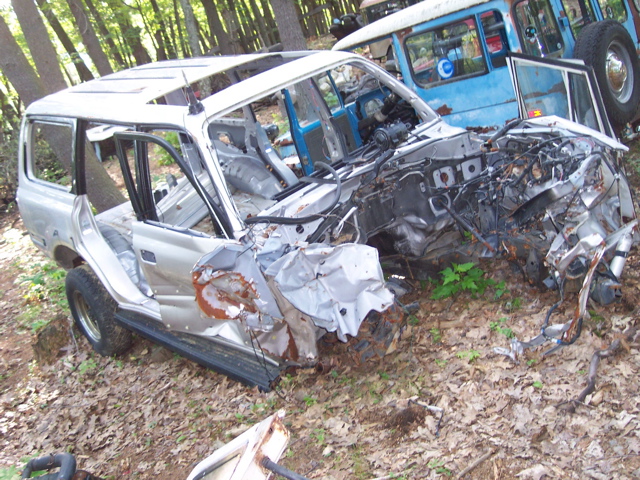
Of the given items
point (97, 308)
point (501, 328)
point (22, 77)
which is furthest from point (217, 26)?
point (501, 328)

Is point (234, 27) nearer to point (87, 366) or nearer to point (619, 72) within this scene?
point (619, 72)

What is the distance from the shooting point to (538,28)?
616 cm

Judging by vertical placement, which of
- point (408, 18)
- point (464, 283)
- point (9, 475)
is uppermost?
point (408, 18)

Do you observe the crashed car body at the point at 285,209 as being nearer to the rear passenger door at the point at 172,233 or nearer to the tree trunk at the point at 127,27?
the rear passenger door at the point at 172,233

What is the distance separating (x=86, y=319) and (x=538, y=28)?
5678 millimetres

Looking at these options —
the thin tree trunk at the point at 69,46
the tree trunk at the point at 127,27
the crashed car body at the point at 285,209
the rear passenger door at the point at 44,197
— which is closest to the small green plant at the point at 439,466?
the crashed car body at the point at 285,209

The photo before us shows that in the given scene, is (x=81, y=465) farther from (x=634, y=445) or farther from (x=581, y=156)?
(x=581, y=156)

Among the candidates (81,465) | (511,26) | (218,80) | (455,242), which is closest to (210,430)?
(81,465)

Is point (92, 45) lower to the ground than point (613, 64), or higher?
higher

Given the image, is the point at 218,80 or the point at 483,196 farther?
the point at 218,80

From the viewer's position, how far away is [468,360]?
396 centimetres

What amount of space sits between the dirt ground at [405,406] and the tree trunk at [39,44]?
4.86 metres

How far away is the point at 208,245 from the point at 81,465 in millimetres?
2020

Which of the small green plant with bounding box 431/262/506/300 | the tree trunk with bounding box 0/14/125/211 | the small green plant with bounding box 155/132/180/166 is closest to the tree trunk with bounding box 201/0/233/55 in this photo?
the small green plant with bounding box 155/132/180/166
